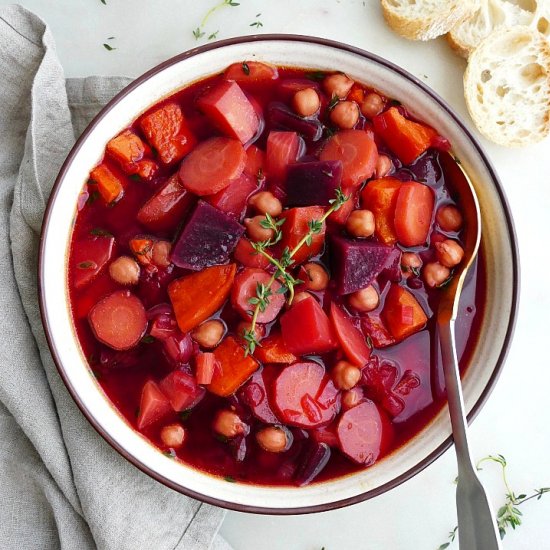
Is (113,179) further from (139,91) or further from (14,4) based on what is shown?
(14,4)

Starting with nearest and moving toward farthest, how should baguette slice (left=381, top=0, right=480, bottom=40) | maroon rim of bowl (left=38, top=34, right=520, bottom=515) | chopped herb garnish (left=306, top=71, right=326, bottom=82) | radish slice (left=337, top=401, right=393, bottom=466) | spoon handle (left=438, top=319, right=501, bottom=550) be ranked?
spoon handle (left=438, top=319, right=501, bottom=550) → maroon rim of bowl (left=38, top=34, right=520, bottom=515) → radish slice (left=337, top=401, right=393, bottom=466) → chopped herb garnish (left=306, top=71, right=326, bottom=82) → baguette slice (left=381, top=0, right=480, bottom=40)

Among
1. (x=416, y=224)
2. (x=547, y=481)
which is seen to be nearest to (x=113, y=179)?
(x=416, y=224)

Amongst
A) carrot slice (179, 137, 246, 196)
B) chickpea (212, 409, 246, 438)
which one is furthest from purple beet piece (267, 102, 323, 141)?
chickpea (212, 409, 246, 438)

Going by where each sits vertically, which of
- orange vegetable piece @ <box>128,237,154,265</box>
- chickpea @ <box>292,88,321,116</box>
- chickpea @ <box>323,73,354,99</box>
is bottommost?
orange vegetable piece @ <box>128,237,154,265</box>

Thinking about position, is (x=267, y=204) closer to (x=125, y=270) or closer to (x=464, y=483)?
(x=125, y=270)

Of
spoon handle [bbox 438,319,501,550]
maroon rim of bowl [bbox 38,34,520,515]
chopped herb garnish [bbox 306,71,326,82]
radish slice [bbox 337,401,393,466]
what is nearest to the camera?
spoon handle [bbox 438,319,501,550]

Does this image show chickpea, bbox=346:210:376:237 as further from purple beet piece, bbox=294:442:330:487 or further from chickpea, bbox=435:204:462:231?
purple beet piece, bbox=294:442:330:487
